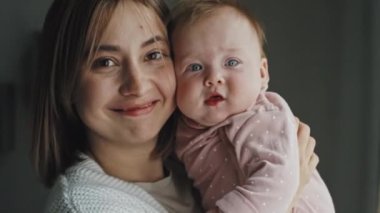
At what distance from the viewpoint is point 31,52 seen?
152 centimetres

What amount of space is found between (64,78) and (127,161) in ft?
0.83

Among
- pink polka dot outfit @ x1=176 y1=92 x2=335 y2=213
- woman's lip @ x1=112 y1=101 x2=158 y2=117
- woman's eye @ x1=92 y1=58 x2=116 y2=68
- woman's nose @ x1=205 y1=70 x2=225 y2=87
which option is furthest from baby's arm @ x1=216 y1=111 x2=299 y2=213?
woman's eye @ x1=92 y1=58 x2=116 y2=68

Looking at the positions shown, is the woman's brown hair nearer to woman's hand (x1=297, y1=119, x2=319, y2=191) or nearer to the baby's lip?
the baby's lip

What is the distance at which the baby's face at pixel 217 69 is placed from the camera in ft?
4.04

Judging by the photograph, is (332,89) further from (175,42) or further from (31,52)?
(31,52)

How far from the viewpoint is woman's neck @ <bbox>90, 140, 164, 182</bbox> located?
4.37ft

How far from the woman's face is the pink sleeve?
186mm

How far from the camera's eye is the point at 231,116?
4.08 feet

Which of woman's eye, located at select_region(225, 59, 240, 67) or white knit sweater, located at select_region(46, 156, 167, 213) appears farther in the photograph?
woman's eye, located at select_region(225, 59, 240, 67)

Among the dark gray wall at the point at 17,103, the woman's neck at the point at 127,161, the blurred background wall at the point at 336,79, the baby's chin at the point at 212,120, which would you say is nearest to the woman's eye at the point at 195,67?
the baby's chin at the point at 212,120

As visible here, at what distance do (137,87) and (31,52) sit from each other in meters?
0.46

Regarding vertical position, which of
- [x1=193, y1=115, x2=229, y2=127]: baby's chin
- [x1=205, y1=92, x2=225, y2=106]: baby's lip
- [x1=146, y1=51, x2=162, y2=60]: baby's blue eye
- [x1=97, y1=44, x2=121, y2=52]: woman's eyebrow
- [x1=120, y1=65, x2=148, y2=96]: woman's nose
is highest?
[x1=97, y1=44, x2=121, y2=52]: woman's eyebrow

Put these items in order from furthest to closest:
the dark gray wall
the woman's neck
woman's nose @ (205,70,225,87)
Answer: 1. the dark gray wall
2. the woman's neck
3. woman's nose @ (205,70,225,87)

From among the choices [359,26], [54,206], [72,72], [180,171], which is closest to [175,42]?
[72,72]
